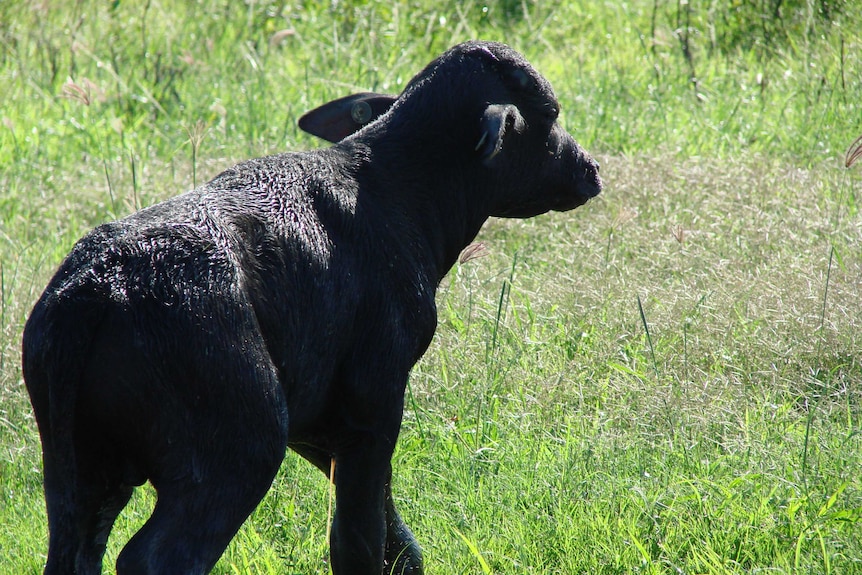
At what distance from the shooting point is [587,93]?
797 centimetres

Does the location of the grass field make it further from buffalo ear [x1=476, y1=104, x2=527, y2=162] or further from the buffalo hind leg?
buffalo ear [x1=476, y1=104, x2=527, y2=162]

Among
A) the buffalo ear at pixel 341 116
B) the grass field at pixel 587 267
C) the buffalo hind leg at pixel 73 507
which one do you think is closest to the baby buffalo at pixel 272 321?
the buffalo hind leg at pixel 73 507

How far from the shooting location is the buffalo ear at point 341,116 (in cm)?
412

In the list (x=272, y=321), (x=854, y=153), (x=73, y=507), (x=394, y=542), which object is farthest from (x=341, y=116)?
(x=854, y=153)

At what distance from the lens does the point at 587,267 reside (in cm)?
589

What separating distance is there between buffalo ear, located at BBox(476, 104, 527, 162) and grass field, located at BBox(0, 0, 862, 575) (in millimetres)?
1431

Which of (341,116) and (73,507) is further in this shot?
(341,116)

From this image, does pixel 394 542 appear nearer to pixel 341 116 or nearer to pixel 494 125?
pixel 494 125

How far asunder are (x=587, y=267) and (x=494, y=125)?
2.58m

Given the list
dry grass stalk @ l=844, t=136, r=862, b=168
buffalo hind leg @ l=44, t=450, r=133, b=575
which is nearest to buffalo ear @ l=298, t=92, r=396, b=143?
buffalo hind leg @ l=44, t=450, r=133, b=575

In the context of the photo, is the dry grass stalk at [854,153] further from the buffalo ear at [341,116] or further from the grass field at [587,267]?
the buffalo ear at [341,116]

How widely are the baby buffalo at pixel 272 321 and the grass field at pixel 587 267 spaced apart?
2.49ft

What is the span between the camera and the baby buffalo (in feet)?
9.02

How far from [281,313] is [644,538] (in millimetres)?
1735
